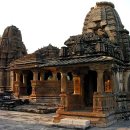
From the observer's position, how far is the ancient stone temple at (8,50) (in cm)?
2866

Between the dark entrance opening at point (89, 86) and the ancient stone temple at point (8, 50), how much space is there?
1480cm

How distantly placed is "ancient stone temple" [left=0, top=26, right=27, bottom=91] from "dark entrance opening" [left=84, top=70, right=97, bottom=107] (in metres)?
14.8

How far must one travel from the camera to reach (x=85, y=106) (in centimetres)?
1492

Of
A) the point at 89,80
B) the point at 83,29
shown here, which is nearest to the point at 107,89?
the point at 89,80

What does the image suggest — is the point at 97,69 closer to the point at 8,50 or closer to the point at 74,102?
the point at 74,102

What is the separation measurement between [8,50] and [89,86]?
16126mm

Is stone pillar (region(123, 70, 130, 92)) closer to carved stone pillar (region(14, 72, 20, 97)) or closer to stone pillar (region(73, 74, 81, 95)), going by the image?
stone pillar (region(73, 74, 81, 95))

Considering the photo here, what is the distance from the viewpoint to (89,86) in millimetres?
14961

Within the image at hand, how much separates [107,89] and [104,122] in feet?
8.37

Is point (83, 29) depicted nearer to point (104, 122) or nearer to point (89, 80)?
point (89, 80)

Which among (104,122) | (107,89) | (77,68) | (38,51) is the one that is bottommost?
(104,122)

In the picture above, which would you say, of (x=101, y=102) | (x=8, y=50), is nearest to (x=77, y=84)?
(x=101, y=102)

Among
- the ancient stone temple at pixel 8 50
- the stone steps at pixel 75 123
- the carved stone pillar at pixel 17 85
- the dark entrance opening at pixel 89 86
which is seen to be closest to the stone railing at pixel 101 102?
the stone steps at pixel 75 123

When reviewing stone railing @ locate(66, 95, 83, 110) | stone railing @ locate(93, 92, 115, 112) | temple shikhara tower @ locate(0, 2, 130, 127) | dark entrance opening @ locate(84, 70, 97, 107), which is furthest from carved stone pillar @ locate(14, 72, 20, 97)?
stone railing @ locate(93, 92, 115, 112)
